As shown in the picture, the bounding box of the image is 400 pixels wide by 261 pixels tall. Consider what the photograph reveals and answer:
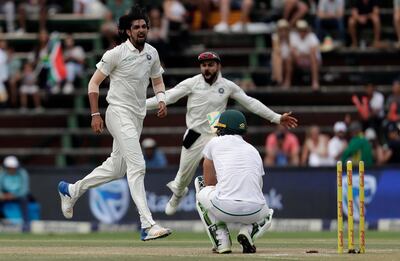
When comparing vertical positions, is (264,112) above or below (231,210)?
above

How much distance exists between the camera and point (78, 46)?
29109 millimetres

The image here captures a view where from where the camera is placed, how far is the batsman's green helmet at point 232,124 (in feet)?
43.4

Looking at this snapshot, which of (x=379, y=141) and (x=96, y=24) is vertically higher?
(x=96, y=24)

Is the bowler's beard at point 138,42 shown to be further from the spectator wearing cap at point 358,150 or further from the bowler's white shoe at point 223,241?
the spectator wearing cap at point 358,150

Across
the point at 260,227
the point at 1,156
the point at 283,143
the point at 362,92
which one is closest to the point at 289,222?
the point at 283,143

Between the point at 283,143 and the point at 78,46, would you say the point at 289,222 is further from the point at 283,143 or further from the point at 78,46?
the point at 78,46

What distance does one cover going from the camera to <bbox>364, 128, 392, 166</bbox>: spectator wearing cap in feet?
78.1

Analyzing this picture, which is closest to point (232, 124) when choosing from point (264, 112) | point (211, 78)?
point (264, 112)

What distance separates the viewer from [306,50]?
2669 centimetres

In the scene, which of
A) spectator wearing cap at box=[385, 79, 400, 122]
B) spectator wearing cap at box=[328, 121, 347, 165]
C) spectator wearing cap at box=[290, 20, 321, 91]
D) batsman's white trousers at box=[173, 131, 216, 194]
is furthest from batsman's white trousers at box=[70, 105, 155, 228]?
spectator wearing cap at box=[290, 20, 321, 91]

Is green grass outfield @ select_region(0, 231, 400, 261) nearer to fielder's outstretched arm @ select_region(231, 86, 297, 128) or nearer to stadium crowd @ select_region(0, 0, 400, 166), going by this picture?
fielder's outstretched arm @ select_region(231, 86, 297, 128)

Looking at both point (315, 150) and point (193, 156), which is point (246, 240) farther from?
point (315, 150)

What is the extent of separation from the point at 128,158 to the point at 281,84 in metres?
12.6

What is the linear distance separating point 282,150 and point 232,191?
39.2 feet
